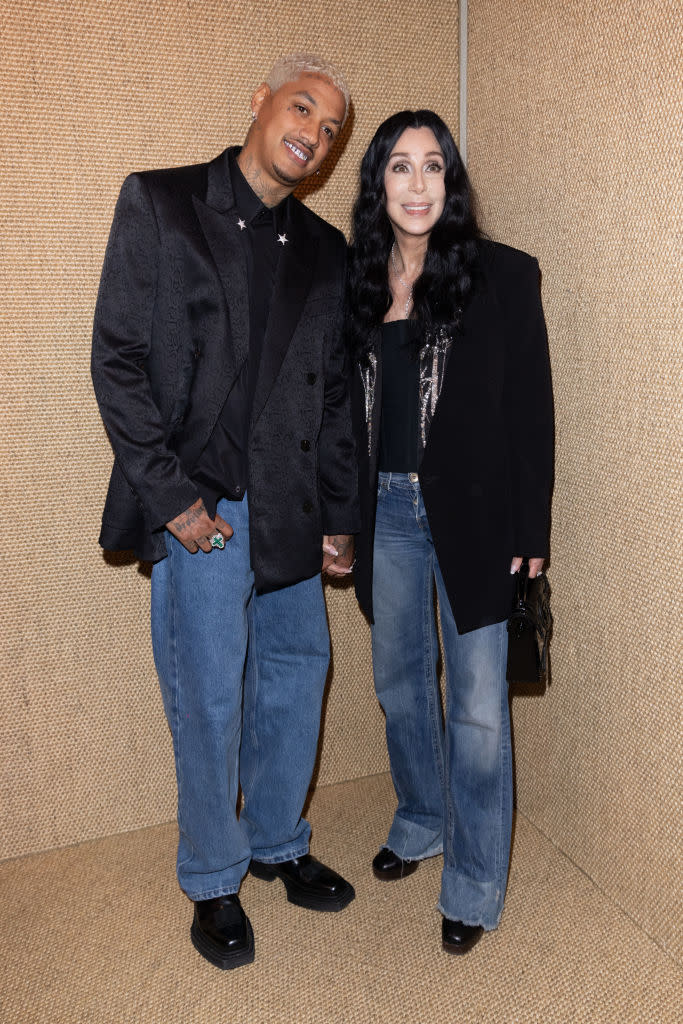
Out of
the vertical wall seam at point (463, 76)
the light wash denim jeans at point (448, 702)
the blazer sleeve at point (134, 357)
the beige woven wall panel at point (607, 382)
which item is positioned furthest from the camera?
the vertical wall seam at point (463, 76)

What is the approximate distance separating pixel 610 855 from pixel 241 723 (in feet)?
2.94

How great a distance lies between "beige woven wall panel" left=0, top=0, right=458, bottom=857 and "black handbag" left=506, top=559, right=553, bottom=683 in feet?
3.17

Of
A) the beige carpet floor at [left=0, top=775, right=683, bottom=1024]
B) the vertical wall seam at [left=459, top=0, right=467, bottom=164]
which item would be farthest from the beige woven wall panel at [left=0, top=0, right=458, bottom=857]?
the beige carpet floor at [left=0, top=775, right=683, bottom=1024]

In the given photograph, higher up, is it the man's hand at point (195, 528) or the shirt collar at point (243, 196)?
the shirt collar at point (243, 196)

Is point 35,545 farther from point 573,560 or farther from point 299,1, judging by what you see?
point 299,1

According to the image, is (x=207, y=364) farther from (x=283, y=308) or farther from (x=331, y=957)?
(x=331, y=957)

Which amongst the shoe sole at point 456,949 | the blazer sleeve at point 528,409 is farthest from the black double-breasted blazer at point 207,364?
the shoe sole at point 456,949

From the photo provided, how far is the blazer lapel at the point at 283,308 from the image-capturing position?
1840 millimetres

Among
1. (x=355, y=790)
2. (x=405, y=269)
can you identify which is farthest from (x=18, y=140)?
(x=355, y=790)

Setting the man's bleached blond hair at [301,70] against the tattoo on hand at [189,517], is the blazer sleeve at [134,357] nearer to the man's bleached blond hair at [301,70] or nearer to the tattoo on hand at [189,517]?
the tattoo on hand at [189,517]

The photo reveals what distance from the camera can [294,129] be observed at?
180 centimetres

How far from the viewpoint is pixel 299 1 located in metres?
2.24

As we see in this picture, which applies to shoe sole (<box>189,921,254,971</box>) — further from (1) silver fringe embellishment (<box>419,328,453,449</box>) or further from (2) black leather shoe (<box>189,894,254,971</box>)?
(1) silver fringe embellishment (<box>419,328,453,449</box>)

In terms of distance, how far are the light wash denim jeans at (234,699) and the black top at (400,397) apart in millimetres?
337
